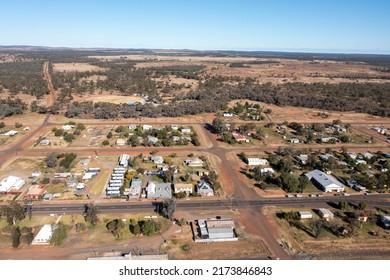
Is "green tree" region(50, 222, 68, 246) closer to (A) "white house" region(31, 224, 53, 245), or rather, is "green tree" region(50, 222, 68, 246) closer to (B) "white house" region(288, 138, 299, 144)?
(A) "white house" region(31, 224, 53, 245)

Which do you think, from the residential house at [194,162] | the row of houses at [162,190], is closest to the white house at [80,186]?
the row of houses at [162,190]

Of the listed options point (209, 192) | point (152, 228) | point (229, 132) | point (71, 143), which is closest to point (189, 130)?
point (229, 132)

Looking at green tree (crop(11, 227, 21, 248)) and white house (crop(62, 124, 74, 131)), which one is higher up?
white house (crop(62, 124, 74, 131))

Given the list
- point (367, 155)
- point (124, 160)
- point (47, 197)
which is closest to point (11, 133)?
point (124, 160)

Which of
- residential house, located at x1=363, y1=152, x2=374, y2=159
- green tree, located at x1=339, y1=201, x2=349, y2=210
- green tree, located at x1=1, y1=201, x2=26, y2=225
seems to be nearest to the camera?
green tree, located at x1=1, y1=201, x2=26, y2=225

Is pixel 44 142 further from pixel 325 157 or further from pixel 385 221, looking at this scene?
pixel 385 221

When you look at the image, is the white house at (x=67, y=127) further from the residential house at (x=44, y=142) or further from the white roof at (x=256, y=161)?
the white roof at (x=256, y=161)

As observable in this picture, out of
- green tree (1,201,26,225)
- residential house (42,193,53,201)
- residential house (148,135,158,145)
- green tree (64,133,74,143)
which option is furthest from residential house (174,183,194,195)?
green tree (64,133,74,143)
